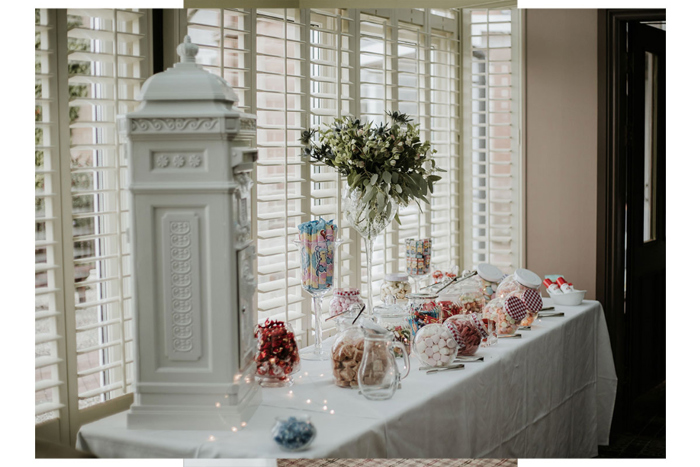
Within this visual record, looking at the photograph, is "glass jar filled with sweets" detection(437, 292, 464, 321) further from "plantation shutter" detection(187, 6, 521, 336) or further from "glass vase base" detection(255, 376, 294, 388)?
"glass vase base" detection(255, 376, 294, 388)

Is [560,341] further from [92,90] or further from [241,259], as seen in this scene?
[92,90]

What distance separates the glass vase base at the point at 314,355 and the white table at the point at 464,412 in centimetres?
4

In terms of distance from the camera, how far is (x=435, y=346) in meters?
1.83

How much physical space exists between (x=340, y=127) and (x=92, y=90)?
0.80 meters

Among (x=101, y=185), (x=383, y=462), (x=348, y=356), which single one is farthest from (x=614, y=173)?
(x=101, y=185)

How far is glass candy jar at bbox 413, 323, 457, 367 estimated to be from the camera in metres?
1.83

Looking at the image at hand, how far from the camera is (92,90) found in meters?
1.51

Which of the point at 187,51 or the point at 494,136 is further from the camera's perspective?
the point at 494,136

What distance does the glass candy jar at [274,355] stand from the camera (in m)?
1.68

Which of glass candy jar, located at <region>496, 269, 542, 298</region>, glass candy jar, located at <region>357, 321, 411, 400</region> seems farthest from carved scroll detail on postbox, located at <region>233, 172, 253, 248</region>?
glass candy jar, located at <region>496, 269, 542, 298</region>

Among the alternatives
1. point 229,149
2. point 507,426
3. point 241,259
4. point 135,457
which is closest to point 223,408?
point 135,457

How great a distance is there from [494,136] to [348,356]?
4.03ft

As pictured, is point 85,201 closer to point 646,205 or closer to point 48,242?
point 48,242

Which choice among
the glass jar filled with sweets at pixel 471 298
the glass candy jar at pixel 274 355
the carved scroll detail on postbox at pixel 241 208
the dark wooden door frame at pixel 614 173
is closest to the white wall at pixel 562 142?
the dark wooden door frame at pixel 614 173
